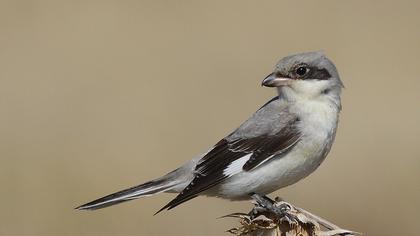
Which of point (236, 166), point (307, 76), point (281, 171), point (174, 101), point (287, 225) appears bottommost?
point (287, 225)

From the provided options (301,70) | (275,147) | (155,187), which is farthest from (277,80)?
(155,187)

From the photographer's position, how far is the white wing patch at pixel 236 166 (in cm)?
643

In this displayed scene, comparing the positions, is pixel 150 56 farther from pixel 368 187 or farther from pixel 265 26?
pixel 368 187

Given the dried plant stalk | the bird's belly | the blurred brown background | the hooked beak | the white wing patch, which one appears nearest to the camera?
the dried plant stalk

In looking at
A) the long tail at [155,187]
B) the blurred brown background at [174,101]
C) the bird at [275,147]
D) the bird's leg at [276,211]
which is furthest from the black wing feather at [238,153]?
the blurred brown background at [174,101]

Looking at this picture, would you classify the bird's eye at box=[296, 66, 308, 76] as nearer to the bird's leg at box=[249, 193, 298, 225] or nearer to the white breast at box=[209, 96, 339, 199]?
the white breast at box=[209, 96, 339, 199]

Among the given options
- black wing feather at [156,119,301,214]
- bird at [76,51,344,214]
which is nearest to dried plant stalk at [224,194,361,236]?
bird at [76,51,344,214]

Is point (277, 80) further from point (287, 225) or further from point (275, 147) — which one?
point (287, 225)

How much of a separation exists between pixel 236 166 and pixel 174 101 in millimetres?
4850

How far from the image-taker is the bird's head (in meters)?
6.61

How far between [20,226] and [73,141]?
1.59 metres

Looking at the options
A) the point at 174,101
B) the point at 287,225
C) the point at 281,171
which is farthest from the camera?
the point at 174,101

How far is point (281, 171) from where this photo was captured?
20.7 ft

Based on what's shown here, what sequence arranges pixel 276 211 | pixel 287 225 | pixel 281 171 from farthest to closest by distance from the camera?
pixel 281 171
pixel 276 211
pixel 287 225
